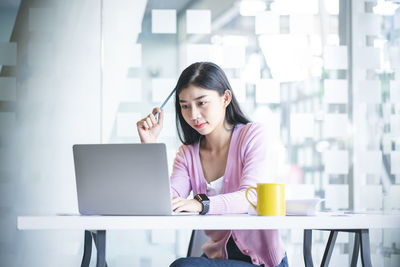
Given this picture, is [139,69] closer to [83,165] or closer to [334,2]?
[334,2]

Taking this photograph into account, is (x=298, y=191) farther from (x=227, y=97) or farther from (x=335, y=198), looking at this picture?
(x=227, y=97)

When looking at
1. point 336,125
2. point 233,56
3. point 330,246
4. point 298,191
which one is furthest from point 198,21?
point 330,246

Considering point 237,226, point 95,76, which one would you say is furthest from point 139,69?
point 237,226

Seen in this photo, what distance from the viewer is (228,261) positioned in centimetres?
165

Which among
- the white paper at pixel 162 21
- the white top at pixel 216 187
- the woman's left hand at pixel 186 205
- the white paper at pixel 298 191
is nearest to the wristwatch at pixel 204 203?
the woman's left hand at pixel 186 205

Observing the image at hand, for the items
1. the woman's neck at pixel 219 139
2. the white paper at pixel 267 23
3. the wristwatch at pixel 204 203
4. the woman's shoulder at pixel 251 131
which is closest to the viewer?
the wristwatch at pixel 204 203

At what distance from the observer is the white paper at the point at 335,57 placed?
3.75 m

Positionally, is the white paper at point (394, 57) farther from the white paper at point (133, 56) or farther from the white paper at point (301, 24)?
the white paper at point (133, 56)

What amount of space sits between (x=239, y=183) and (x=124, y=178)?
63 centimetres

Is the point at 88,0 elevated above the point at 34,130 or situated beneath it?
elevated above

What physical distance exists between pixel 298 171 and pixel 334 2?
1.21 m

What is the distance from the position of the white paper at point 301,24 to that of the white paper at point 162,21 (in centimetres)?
83

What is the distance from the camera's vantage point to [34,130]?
139 inches

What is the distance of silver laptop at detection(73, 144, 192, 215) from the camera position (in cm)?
146
